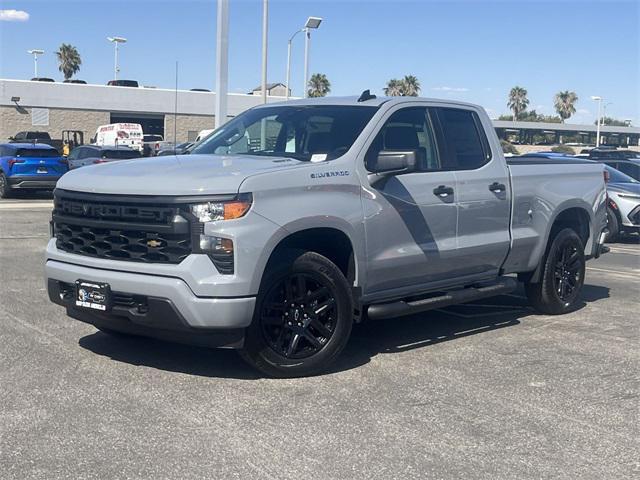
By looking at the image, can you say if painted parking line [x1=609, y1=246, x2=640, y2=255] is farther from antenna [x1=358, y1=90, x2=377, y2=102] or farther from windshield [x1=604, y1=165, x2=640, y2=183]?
antenna [x1=358, y1=90, x2=377, y2=102]

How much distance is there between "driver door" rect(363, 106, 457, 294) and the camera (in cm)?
588

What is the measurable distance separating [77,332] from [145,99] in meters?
49.4

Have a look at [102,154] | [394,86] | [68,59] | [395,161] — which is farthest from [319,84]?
[395,161]

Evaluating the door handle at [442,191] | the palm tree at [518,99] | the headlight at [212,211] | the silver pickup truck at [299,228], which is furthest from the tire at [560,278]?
the palm tree at [518,99]

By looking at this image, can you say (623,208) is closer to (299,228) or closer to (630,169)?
(630,169)

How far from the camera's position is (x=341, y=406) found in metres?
4.86

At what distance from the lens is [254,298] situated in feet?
16.7

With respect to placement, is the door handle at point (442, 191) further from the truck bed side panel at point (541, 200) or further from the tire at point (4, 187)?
the tire at point (4, 187)

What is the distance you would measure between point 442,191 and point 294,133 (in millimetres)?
1299

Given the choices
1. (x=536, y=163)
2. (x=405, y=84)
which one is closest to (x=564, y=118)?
(x=405, y=84)

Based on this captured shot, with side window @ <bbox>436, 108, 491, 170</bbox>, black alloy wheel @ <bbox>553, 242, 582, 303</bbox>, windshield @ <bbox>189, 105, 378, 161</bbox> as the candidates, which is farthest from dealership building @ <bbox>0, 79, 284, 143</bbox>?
windshield @ <bbox>189, 105, 378, 161</bbox>

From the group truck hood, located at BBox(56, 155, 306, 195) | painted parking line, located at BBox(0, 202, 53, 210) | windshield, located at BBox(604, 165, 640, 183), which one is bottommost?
painted parking line, located at BBox(0, 202, 53, 210)

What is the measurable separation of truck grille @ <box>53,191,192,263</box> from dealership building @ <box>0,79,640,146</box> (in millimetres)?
42996

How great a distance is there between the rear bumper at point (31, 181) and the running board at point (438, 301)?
52.5ft
